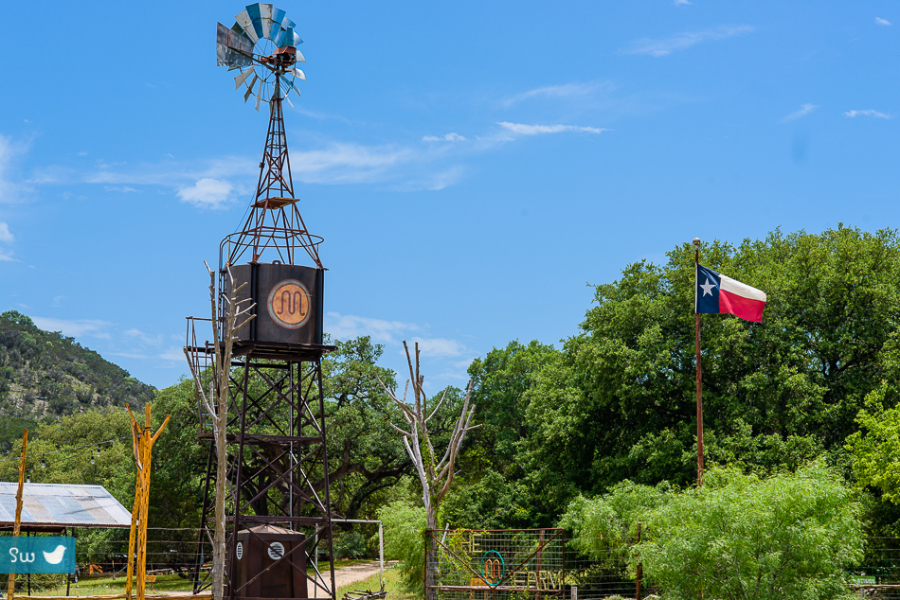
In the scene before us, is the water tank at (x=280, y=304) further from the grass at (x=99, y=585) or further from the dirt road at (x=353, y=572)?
the dirt road at (x=353, y=572)

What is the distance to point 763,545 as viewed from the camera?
18.6 metres

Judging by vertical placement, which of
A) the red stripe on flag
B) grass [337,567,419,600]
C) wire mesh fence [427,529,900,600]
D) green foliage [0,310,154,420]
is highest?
green foliage [0,310,154,420]

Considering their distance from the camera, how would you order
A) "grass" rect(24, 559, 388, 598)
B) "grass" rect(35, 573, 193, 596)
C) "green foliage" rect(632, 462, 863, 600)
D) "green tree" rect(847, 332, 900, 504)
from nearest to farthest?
"green foliage" rect(632, 462, 863, 600) → "green tree" rect(847, 332, 900, 504) → "grass" rect(24, 559, 388, 598) → "grass" rect(35, 573, 193, 596)

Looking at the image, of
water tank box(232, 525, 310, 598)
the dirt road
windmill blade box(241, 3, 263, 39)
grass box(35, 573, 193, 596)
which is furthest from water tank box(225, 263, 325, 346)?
grass box(35, 573, 193, 596)

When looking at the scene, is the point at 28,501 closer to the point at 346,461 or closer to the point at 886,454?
the point at 346,461

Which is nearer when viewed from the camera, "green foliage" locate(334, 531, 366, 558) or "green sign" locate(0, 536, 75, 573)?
"green sign" locate(0, 536, 75, 573)

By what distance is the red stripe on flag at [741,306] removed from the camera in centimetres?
2380

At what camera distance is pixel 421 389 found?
1064 inches

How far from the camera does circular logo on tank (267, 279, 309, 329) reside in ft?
91.0

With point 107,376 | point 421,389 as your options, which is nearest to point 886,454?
point 421,389

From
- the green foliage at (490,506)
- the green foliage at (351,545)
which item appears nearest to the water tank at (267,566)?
the green foliage at (490,506)

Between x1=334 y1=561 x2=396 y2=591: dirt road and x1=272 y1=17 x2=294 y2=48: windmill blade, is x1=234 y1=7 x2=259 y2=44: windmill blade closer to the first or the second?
x1=272 y1=17 x2=294 y2=48: windmill blade

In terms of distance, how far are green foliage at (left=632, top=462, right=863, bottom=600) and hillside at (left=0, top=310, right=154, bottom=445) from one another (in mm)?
97326

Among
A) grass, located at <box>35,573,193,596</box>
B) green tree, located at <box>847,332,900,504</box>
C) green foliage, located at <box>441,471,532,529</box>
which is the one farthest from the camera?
green foliage, located at <box>441,471,532,529</box>
